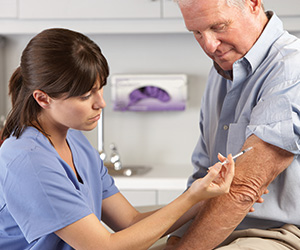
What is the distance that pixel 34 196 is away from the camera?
1.14 m

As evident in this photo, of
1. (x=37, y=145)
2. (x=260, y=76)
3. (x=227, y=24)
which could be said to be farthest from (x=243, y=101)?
(x=37, y=145)

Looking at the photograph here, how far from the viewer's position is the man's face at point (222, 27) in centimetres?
131

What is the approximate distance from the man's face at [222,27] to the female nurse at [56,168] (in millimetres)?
277

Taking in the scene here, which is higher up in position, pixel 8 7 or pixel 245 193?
pixel 8 7

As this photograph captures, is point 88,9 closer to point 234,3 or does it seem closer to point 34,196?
point 234,3

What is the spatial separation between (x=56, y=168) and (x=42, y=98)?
0.59 feet

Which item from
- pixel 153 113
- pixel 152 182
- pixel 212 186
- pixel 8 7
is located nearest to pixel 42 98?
pixel 212 186

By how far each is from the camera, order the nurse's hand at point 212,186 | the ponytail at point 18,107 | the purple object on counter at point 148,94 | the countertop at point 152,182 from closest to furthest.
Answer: the nurse's hand at point 212,186 → the ponytail at point 18,107 → the countertop at point 152,182 → the purple object on counter at point 148,94

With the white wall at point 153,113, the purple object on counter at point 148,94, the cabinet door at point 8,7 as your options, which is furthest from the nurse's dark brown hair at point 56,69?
the white wall at point 153,113

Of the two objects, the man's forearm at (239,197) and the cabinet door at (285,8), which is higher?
the cabinet door at (285,8)

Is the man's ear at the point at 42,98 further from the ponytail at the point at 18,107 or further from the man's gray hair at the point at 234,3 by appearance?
the man's gray hair at the point at 234,3

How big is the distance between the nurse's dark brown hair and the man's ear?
0.04 ft

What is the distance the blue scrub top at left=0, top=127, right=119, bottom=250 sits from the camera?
1.14 metres

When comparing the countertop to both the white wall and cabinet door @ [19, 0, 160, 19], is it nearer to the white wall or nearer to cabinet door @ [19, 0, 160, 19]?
the white wall
